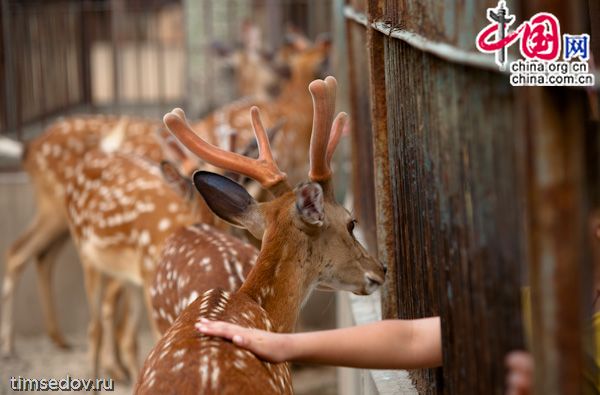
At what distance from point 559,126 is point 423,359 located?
3.05ft

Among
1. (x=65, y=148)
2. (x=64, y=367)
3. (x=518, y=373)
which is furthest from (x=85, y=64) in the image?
(x=518, y=373)

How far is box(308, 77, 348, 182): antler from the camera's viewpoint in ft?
10.2

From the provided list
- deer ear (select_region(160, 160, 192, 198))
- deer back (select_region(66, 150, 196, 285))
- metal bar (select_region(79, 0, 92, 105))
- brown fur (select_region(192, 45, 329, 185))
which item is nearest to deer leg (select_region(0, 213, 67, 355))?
deer back (select_region(66, 150, 196, 285))

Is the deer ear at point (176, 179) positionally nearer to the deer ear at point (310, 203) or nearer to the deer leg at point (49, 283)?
the deer ear at point (310, 203)

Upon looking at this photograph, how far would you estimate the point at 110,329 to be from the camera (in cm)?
618

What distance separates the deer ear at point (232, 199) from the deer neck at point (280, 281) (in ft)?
0.56

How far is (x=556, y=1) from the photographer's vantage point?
1397 mm

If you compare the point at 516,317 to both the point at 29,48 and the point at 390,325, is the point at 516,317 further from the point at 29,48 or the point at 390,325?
the point at 29,48

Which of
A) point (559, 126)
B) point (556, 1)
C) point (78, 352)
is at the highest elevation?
point (556, 1)

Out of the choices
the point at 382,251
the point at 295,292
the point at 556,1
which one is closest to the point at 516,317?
the point at 556,1

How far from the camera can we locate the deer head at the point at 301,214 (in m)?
3.00

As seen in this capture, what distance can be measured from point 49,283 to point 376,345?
4976 millimetres

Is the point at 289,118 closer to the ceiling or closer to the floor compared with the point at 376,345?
closer to the ceiling

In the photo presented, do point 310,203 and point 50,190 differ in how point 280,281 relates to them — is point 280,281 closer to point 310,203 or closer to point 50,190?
point 310,203
